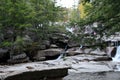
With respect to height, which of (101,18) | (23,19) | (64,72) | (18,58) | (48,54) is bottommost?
(18,58)

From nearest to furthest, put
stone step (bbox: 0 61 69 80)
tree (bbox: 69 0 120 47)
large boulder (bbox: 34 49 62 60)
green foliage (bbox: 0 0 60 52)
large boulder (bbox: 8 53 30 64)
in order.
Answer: stone step (bbox: 0 61 69 80)
tree (bbox: 69 0 120 47)
green foliage (bbox: 0 0 60 52)
large boulder (bbox: 8 53 30 64)
large boulder (bbox: 34 49 62 60)

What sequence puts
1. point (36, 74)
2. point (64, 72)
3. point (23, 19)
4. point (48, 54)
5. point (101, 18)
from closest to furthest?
1. point (36, 74)
2. point (64, 72)
3. point (101, 18)
4. point (23, 19)
5. point (48, 54)

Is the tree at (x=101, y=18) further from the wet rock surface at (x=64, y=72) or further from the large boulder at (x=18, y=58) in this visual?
the large boulder at (x=18, y=58)

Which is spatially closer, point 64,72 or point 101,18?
point 64,72

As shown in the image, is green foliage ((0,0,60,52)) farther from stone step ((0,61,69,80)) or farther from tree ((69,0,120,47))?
stone step ((0,61,69,80))

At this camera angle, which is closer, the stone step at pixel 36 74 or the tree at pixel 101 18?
the stone step at pixel 36 74

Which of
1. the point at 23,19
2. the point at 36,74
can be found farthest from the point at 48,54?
the point at 36,74

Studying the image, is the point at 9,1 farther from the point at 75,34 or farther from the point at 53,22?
the point at 75,34

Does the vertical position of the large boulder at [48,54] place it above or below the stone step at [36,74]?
below

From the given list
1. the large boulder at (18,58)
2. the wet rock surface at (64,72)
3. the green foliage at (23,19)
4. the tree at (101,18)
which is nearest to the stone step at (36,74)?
the wet rock surface at (64,72)

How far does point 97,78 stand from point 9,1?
10682mm

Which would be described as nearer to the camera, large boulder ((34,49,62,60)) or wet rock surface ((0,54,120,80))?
wet rock surface ((0,54,120,80))

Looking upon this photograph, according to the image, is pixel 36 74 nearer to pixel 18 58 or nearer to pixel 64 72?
pixel 64 72

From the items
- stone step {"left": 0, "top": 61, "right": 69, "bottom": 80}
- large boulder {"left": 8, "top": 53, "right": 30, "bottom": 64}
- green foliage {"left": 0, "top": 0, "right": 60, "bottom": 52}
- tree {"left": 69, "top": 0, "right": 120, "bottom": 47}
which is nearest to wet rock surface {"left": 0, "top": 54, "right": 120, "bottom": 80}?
stone step {"left": 0, "top": 61, "right": 69, "bottom": 80}
